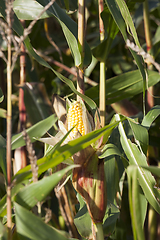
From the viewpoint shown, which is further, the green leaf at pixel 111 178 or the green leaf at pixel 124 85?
the green leaf at pixel 124 85

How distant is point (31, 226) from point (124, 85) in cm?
48

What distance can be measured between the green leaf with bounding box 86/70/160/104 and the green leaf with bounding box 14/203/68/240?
1.41ft

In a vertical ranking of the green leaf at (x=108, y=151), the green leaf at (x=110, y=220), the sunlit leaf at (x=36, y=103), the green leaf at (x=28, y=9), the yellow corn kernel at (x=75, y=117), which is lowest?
the green leaf at (x=110, y=220)

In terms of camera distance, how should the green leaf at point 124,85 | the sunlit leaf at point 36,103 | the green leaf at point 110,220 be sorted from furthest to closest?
1. the sunlit leaf at point 36,103
2. the green leaf at point 124,85
3. the green leaf at point 110,220

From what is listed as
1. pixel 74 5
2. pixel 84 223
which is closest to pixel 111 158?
pixel 84 223

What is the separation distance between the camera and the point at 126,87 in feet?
2.14

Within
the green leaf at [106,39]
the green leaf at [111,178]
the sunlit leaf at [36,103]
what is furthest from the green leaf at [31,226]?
the sunlit leaf at [36,103]

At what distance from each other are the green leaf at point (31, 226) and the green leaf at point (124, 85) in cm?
43

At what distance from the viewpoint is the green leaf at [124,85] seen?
637mm

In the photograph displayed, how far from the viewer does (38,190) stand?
0.28 meters

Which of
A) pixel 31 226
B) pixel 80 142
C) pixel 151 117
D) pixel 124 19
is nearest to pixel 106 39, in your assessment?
pixel 124 19

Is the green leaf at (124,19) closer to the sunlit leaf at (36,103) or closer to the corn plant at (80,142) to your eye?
the corn plant at (80,142)

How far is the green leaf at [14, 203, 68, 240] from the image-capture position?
0.26 m

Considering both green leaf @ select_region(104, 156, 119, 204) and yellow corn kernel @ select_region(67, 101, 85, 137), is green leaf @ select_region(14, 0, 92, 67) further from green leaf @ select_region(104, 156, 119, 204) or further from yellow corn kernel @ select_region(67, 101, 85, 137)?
green leaf @ select_region(104, 156, 119, 204)
